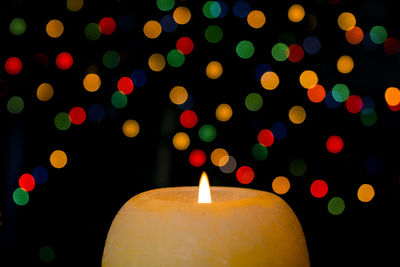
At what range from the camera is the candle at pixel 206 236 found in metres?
0.36

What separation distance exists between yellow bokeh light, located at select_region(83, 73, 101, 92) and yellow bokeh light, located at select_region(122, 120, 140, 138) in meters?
0.11

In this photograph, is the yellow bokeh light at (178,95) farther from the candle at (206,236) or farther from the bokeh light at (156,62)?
the candle at (206,236)

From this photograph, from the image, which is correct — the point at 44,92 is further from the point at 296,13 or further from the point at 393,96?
the point at 393,96

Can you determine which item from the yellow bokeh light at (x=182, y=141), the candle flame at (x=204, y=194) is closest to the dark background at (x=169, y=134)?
the yellow bokeh light at (x=182, y=141)

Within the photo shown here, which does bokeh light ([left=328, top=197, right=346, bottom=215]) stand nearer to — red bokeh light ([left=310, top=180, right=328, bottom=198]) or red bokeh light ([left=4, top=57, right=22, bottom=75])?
red bokeh light ([left=310, top=180, right=328, bottom=198])

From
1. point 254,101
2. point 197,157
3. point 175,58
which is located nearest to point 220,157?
point 197,157

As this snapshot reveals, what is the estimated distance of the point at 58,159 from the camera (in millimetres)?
981

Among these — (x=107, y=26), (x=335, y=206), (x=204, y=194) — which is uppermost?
(x=107, y=26)

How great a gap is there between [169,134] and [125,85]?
0.16 meters

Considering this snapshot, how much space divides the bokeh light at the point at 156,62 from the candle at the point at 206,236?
601 millimetres

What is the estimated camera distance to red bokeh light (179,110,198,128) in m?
1.00

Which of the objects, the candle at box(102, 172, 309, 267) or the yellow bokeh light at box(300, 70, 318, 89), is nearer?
the candle at box(102, 172, 309, 267)

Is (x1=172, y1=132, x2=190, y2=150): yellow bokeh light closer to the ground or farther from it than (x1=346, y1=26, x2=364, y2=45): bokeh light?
closer to the ground

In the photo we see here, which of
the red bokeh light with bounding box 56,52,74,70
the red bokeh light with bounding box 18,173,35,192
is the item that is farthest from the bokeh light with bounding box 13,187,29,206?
the red bokeh light with bounding box 56,52,74,70
